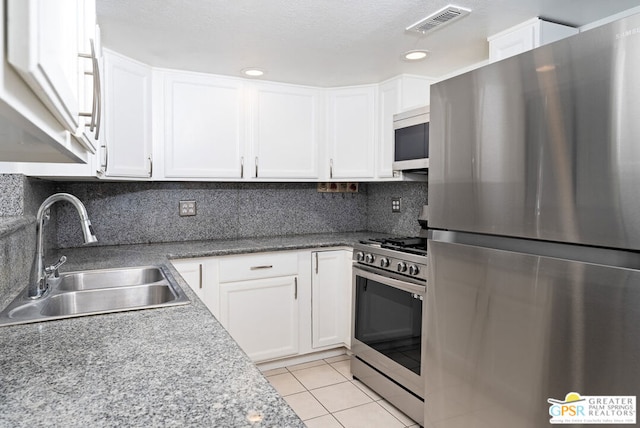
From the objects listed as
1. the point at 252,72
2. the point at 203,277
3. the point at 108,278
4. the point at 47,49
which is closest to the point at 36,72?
the point at 47,49

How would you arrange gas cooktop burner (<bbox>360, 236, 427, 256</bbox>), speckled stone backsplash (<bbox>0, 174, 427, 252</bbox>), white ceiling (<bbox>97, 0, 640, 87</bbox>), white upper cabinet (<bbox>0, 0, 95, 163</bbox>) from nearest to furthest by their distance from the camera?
white upper cabinet (<bbox>0, 0, 95, 163</bbox>), white ceiling (<bbox>97, 0, 640, 87</bbox>), gas cooktop burner (<bbox>360, 236, 427, 256</bbox>), speckled stone backsplash (<bbox>0, 174, 427, 252</bbox>)

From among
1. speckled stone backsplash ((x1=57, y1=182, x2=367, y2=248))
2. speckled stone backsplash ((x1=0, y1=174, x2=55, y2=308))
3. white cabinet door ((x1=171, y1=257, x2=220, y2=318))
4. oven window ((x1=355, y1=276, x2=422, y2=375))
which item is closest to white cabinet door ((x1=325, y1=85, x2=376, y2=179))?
speckled stone backsplash ((x1=57, y1=182, x2=367, y2=248))

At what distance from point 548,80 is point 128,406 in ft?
5.01

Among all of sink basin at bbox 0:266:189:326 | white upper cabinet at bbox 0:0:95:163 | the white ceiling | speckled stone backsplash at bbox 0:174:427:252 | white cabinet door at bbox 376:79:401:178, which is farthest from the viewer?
white cabinet door at bbox 376:79:401:178

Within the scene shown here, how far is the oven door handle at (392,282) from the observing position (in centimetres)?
217

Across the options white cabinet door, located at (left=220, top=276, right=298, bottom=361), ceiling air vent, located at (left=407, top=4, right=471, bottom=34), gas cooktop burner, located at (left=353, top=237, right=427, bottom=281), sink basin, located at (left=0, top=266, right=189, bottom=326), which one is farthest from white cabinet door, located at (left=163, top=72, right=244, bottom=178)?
ceiling air vent, located at (left=407, top=4, right=471, bottom=34)

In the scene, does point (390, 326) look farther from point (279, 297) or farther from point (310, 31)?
point (310, 31)

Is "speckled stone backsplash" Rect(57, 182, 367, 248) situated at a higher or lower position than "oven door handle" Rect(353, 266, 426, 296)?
higher

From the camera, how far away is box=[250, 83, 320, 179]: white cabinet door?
3.05m

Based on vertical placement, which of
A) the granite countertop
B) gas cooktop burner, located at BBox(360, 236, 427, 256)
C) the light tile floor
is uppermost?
gas cooktop burner, located at BBox(360, 236, 427, 256)

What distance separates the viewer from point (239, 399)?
76cm

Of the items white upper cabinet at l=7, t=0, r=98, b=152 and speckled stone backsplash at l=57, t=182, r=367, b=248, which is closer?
white upper cabinet at l=7, t=0, r=98, b=152

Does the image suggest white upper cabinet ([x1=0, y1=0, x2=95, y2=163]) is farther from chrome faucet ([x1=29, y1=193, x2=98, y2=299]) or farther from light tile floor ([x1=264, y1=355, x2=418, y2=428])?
light tile floor ([x1=264, y1=355, x2=418, y2=428])

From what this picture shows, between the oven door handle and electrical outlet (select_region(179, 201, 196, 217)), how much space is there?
52.7 inches
